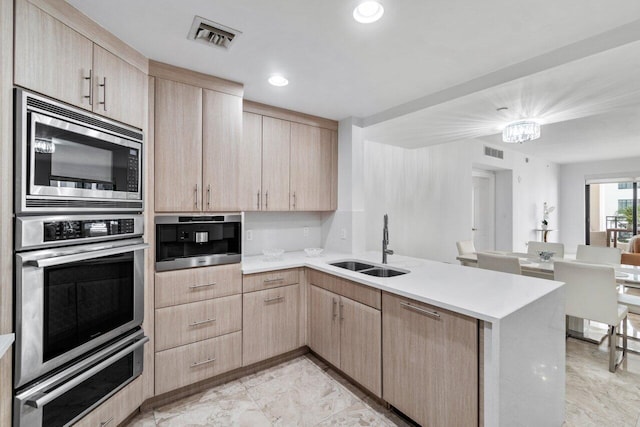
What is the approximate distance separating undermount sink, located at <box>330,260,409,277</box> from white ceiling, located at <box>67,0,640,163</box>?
1.42 metres

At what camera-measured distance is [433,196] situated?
459 centimetres

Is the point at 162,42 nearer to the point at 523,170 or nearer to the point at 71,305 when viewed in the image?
the point at 71,305

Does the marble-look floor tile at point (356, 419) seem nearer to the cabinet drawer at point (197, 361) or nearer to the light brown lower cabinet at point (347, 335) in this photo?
the light brown lower cabinet at point (347, 335)

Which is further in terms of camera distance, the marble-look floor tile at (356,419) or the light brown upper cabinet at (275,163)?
the light brown upper cabinet at (275,163)

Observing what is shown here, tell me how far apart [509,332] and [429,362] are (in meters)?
0.45

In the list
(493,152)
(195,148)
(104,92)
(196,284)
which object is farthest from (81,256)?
(493,152)

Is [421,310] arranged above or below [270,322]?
above

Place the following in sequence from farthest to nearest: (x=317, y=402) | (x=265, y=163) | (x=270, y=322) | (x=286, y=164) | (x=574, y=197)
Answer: (x=574, y=197)
(x=286, y=164)
(x=265, y=163)
(x=270, y=322)
(x=317, y=402)

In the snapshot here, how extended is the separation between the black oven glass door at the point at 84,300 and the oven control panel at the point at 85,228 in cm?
14

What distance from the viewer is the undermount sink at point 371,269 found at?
2477 millimetres

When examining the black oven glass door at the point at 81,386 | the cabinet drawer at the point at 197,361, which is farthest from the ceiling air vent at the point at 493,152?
the black oven glass door at the point at 81,386

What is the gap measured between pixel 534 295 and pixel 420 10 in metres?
1.61

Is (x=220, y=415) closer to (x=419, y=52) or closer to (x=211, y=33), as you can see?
→ (x=211, y=33)

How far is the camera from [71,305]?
146 centimetres
